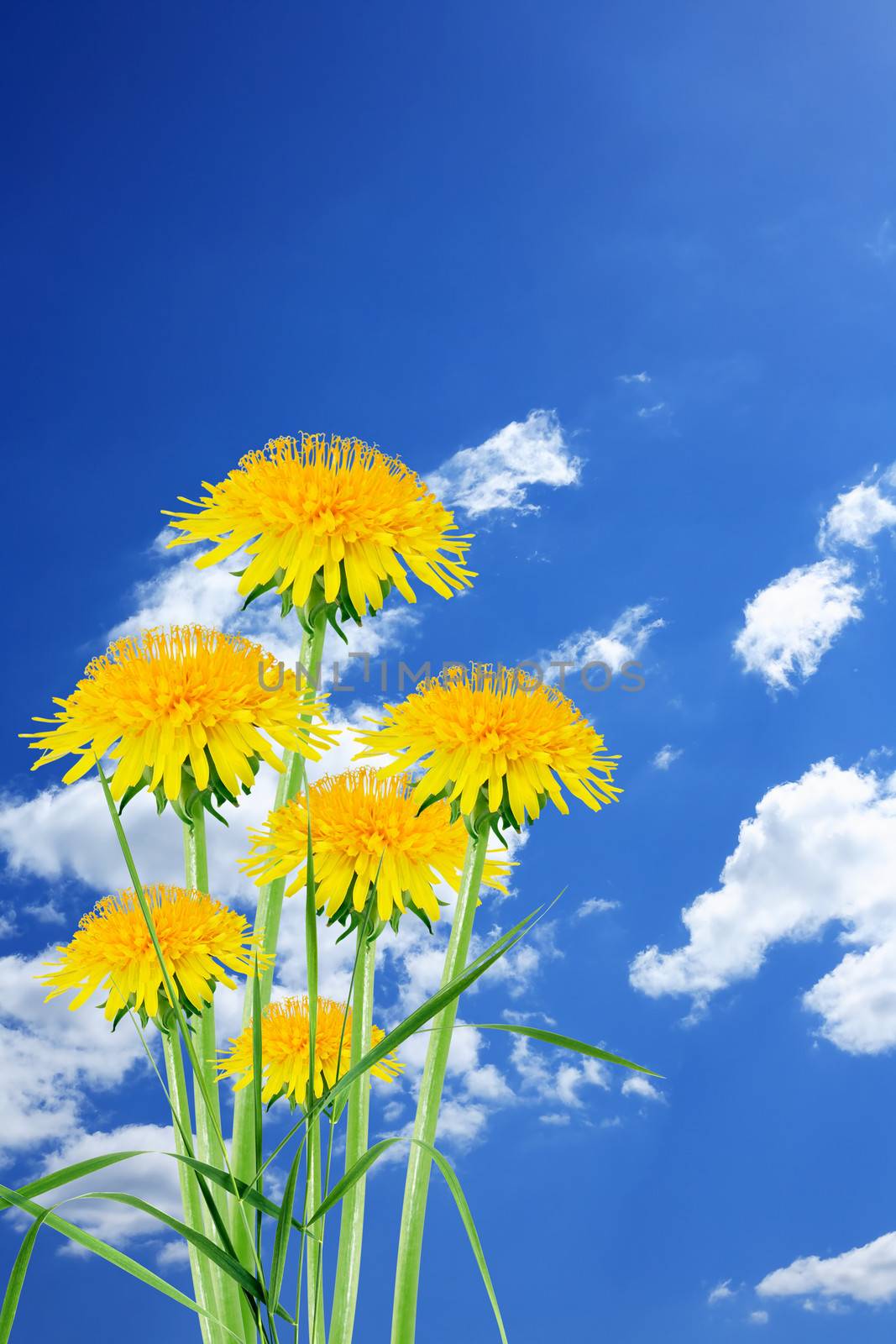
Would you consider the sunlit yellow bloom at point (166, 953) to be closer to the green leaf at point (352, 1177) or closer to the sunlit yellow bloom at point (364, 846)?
the sunlit yellow bloom at point (364, 846)

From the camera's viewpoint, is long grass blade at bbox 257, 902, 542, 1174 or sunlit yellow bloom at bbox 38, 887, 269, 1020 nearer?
long grass blade at bbox 257, 902, 542, 1174

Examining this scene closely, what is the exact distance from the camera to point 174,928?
212 cm

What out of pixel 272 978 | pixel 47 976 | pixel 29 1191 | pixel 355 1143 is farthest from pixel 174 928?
pixel 29 1191

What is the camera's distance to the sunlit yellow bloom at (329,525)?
6.84 ft

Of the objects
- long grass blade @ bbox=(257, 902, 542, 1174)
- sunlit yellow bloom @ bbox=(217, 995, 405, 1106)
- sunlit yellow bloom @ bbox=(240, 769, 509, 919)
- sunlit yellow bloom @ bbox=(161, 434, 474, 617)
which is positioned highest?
sunlit yellow bloom @ bbox=(161, 434, 474, 617)

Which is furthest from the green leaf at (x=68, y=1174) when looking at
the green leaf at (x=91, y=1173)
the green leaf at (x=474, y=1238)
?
the green leaf at (x=474, y=1238)

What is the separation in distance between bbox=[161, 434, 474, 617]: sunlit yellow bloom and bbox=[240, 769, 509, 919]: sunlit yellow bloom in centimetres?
36

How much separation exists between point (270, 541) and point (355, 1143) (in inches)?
43.9

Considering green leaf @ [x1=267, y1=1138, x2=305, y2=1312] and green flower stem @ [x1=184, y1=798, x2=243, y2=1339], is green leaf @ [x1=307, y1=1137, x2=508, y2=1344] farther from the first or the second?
green flower stem @ [x1=184, y1=798, x2=243, y2=1339]

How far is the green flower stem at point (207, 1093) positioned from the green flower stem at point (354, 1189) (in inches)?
7.1

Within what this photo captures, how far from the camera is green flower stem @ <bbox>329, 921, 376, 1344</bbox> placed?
1.99 meters

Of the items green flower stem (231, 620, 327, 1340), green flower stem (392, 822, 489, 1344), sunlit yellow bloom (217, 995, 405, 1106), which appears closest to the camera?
green flower stem (392, 822, 489, 1344)

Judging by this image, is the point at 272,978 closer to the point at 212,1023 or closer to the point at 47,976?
the point at 212,1023

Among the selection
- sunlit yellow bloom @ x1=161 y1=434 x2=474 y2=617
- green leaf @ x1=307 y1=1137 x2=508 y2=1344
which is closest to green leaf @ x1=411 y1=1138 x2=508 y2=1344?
green leaf @ x1=307 y1=1137 x2=508 y2=1344
